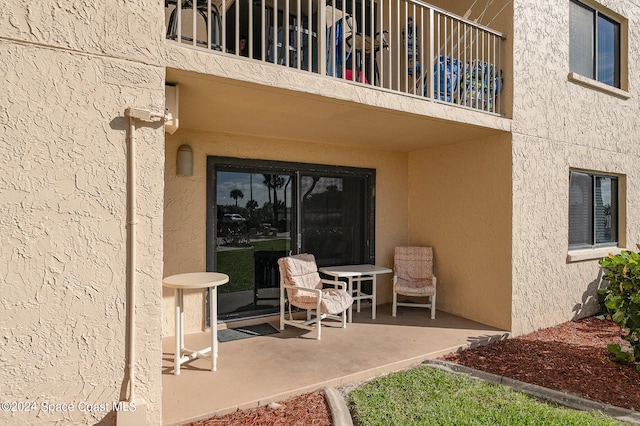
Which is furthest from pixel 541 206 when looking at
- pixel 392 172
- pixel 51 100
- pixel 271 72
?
pixel 51 100

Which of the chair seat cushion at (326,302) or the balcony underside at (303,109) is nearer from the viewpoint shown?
the balcony underside at (303,109)

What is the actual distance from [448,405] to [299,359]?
1770 millimetres

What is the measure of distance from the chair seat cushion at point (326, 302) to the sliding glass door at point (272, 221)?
1012 millimetres

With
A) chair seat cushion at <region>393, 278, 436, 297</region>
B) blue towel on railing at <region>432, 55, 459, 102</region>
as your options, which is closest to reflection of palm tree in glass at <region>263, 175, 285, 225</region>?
chair seat cushion at <region>393, 278, 436, 297</region>

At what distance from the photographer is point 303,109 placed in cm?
444

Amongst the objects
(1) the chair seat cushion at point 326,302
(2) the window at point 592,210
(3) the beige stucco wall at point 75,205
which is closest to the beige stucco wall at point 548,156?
(2) the window at point 592,210

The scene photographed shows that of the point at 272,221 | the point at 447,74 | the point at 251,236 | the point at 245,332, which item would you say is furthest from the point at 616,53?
the point at 245,332

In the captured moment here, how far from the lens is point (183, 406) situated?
3.33m

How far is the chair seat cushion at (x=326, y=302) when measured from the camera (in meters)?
5.18

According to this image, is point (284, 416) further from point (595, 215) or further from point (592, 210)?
point (595, 215)

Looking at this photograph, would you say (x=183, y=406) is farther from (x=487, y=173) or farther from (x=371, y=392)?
(x=487, y=173)

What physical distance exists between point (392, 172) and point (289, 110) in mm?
3421

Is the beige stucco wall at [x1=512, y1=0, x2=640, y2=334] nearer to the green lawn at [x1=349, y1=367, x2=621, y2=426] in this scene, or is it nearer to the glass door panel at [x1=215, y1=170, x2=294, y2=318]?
the green lawn at [x1=349, y1=367, x2=621, y2=426]

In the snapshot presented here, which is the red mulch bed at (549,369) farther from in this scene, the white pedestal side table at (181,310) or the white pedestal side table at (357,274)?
the white pedestal side table at (357,274)
